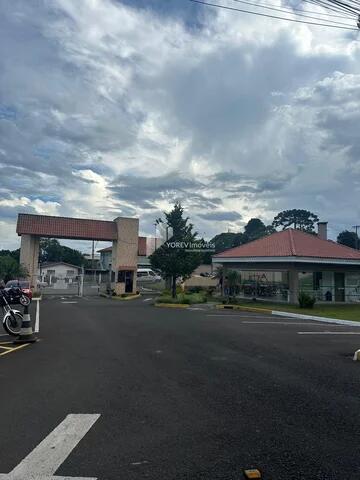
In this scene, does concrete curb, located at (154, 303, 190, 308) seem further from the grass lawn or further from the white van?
the white van

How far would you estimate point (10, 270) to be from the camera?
137 feet

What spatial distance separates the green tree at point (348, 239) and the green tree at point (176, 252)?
4891 cm

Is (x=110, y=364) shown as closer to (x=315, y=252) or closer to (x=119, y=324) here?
(x=119, y=324)

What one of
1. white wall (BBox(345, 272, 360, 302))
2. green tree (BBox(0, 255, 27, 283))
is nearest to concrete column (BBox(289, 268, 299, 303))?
white wall (BBox(345, 272, 360, 302))

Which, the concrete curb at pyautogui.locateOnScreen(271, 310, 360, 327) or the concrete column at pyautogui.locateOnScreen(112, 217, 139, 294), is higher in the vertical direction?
the concrete column at pyautogui.locateOnScreen(112, 217, 139, 294)

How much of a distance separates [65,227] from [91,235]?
2.63m

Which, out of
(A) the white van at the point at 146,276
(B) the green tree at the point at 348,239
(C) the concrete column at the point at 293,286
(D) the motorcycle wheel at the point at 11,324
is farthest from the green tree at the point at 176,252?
(B) the green tree at the point at 348,239

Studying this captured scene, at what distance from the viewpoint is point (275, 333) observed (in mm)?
13656

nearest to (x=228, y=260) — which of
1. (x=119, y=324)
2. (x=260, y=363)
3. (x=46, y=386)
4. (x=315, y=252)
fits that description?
(x=315, y=252)

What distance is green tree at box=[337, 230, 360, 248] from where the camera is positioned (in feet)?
241

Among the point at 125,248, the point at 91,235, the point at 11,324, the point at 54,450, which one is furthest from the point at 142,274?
the point at 54,450

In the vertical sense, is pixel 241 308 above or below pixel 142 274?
below

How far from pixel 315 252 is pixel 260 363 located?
22080mm

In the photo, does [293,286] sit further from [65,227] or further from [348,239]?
[348,239]
